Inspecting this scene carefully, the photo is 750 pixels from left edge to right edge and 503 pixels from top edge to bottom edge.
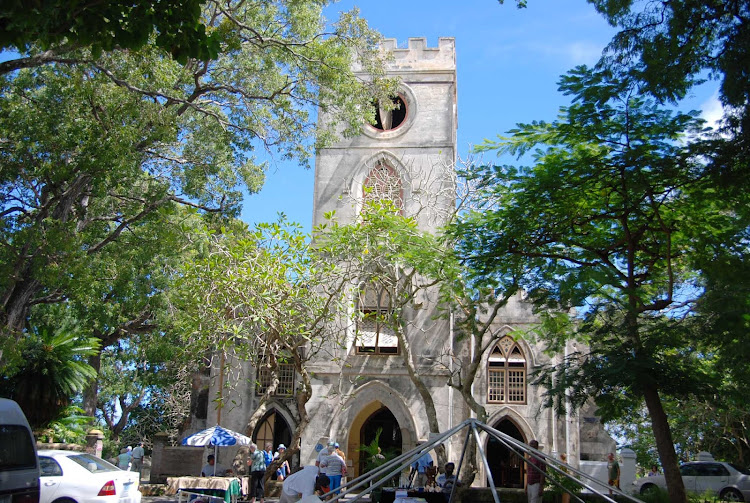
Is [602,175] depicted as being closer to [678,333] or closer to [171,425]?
[678,333]

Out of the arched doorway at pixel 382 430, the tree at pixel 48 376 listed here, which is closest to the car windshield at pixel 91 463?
the tree at pixel 48 376

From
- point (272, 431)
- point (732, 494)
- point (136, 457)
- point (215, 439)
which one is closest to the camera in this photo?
point (215, 439)

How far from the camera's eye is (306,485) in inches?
393

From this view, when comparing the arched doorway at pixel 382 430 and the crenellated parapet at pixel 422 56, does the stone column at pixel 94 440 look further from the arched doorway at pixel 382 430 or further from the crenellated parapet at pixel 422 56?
the crenellated parapet at pixel 422 56

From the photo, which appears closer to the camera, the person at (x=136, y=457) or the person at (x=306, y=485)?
the person at (x=306, y=485)

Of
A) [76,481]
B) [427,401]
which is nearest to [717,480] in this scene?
[427,401]

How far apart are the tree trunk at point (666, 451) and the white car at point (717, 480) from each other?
7.57 meters

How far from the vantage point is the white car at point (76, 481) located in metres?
12.1

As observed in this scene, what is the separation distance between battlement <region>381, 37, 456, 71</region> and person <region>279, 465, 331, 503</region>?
1910 cm

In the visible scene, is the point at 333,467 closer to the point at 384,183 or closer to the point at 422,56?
the point at 384,183

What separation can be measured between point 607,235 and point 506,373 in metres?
10.8

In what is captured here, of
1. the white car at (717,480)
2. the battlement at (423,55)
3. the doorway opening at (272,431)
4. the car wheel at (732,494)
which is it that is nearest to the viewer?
the car wheel at (732,494)

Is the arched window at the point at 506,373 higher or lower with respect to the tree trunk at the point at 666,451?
higher

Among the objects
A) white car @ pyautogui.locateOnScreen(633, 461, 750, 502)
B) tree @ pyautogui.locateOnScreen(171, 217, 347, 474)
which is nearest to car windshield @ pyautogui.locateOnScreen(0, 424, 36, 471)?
tree @ pyautogui.locateOnScreen(171, 217, 347, 474)
